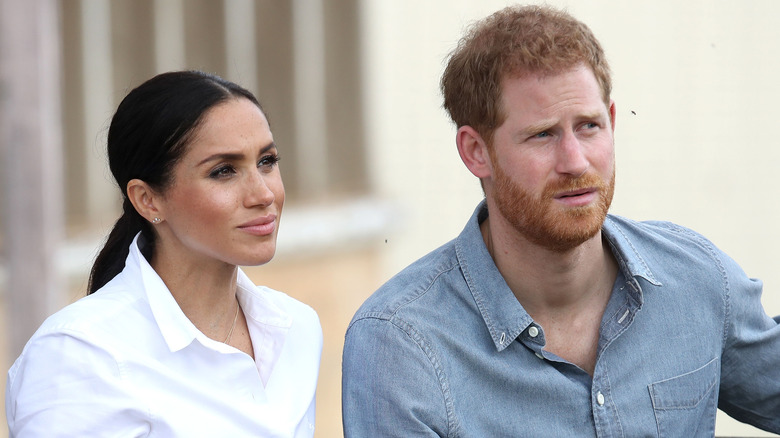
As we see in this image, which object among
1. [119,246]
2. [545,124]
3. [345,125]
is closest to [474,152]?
[545,124]

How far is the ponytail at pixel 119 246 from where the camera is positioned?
6.54 feet

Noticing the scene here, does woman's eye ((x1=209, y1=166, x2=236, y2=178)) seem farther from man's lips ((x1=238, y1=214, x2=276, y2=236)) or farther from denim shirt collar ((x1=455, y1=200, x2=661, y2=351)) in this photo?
denim shirt collar ((x1=455, y1=200, x2=661, y2=351))

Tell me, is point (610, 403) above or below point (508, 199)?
below

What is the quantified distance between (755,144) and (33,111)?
2308mm

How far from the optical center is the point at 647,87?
3775 mm

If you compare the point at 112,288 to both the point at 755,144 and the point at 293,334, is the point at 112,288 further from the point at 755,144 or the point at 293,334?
the point at 755,144

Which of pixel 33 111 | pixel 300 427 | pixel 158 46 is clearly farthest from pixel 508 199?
pixel 158 46

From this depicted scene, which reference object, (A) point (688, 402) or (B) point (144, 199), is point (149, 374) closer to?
(B) point (144, 199)

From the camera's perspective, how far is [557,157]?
1.89 m

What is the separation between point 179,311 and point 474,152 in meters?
0.61

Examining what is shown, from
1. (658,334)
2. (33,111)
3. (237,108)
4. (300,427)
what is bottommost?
(300,427)

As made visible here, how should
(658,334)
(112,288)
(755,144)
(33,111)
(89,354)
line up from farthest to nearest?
(755,144) < (33,111) < (658,334) < (112,288) < (89,354)

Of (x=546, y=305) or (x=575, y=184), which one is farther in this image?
(x=546, y=305)

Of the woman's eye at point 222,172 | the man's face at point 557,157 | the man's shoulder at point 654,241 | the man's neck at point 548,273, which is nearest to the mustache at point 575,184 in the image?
the man's face at point 557,157
